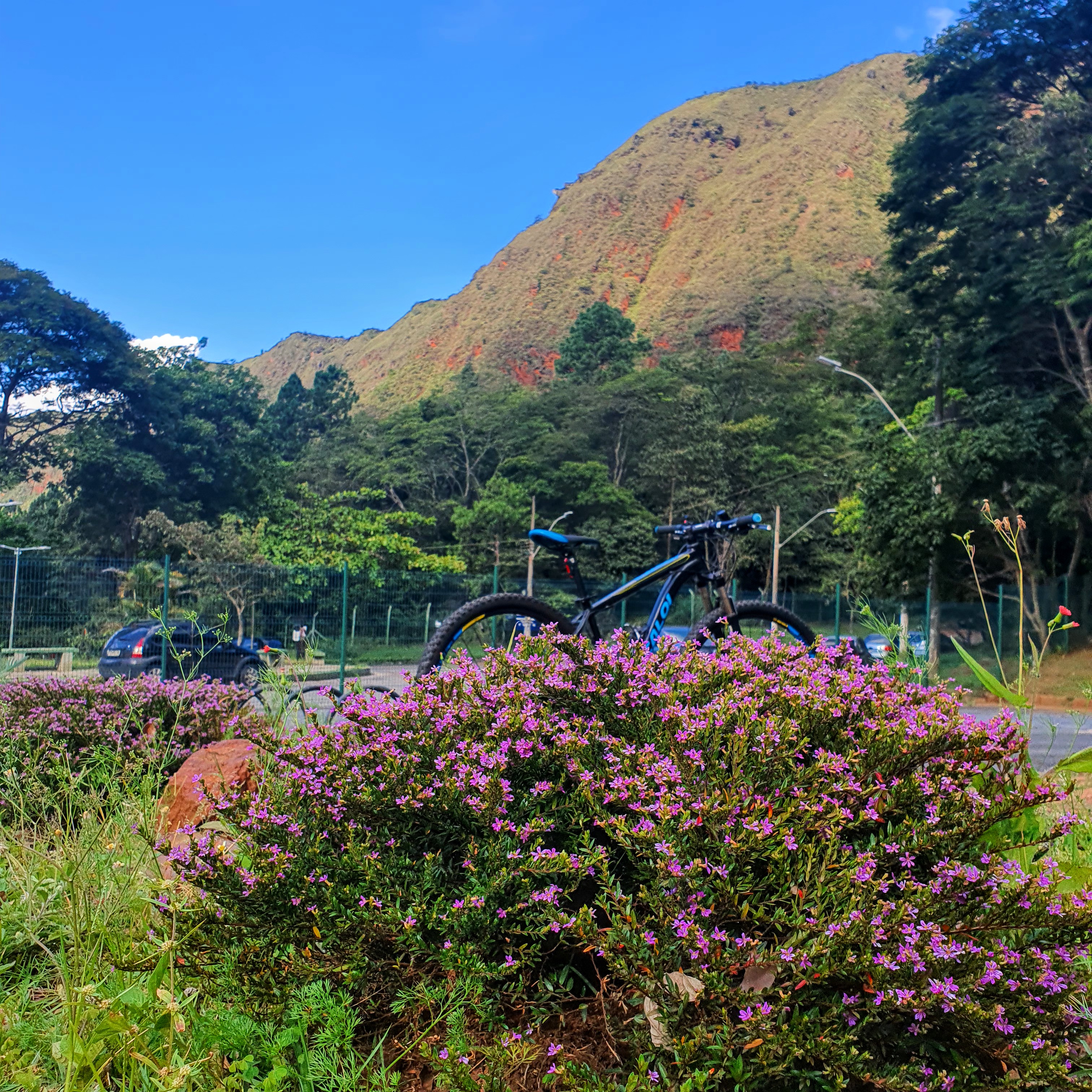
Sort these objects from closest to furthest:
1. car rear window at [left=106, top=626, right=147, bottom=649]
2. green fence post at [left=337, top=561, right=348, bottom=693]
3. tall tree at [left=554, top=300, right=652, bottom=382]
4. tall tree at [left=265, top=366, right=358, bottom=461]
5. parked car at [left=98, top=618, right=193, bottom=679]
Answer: green fence post at [left=337, top=561, right=348, bottom=693] < parked car at [left=98, top=618, right=193, bottom=679] < car rear window at [left=106, top=626, right=147, bottom=649] < tall tree at [left=265, top=366, right=358, bottom=461] < tall tree at [left=554, top=300, right=652, bottom=382]

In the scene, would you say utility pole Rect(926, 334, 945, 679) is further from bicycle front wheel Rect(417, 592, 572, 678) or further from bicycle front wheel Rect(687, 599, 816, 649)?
bicycle front wheel Rect(417, 592, 572, 678)

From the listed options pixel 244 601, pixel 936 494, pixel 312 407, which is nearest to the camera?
pixel 244 601

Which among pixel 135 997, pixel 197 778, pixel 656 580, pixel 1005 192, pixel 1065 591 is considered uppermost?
pixel 1005 192

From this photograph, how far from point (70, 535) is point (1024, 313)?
38.8 meters

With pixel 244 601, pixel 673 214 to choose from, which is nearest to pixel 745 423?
pixel 244 601

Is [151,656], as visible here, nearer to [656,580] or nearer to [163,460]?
[656,580]

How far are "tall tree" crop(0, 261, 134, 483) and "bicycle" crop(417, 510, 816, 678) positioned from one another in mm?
44479

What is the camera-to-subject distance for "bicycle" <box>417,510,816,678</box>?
143 inches

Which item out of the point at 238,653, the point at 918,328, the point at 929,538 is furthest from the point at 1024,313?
the point at 238,653

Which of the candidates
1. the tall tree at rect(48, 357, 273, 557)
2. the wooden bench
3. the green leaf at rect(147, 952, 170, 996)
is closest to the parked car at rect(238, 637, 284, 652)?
the wooden bench

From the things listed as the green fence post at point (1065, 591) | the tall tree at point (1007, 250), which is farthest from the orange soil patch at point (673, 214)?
the green fence post at point (1065, 591)

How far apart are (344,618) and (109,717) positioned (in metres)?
8.28

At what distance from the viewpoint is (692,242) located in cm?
12569

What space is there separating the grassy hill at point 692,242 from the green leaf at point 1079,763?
9662cm
